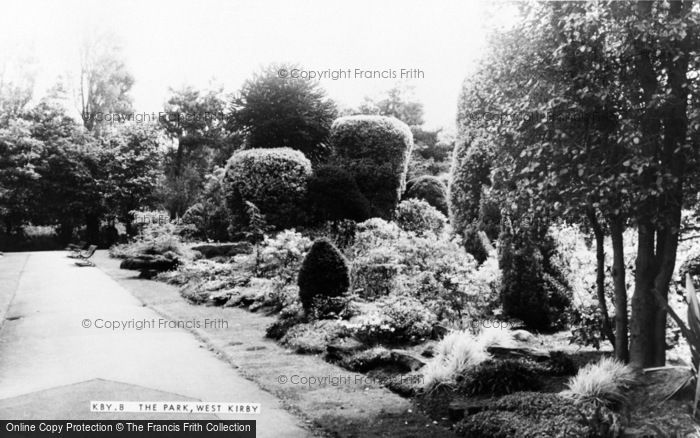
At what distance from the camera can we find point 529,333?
653 cm

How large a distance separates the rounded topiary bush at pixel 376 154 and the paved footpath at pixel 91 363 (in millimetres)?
7398

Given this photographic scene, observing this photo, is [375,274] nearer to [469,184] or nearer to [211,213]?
[469,184]

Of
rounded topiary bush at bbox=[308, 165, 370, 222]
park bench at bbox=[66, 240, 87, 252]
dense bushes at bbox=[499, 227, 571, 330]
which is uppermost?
rounded topiary bush at bbox=[308, 165, 370, 222]

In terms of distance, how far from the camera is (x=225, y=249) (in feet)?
38.2

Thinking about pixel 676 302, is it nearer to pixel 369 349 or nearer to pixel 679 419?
pixel 679 419

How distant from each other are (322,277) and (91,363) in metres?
3.24

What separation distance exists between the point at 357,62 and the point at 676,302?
4.73 meters

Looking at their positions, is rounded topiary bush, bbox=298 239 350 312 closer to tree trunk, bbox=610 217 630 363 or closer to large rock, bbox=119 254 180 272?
tree trunk, bbox=610 217 630 363

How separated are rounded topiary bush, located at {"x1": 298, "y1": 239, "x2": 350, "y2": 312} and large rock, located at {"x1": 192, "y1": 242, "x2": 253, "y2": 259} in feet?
13.4

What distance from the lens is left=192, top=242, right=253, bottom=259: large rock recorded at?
1160cm

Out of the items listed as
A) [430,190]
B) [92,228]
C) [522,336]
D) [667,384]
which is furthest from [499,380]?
[430,190]

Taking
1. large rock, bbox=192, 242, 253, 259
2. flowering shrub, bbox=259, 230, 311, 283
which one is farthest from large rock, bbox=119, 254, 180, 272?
flowering shrub, bbox=259, 230, 311, 283

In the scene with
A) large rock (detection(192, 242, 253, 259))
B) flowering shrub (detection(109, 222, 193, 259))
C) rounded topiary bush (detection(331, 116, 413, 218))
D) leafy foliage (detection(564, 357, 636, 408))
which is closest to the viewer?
leafy foliage (detection(564, 357, 636, 408))

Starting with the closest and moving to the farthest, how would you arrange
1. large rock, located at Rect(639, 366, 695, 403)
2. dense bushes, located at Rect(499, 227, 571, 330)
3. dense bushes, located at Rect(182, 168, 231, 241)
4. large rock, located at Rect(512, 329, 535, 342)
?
large rock, located at Rect(639, 366, 695, 403), large rock, located at Rect(512, 329, 535, 342), dense bushes, located at Rect(499, 227, 571, 330), dense bushes, located at Rect(182, 168, 231, 241)
